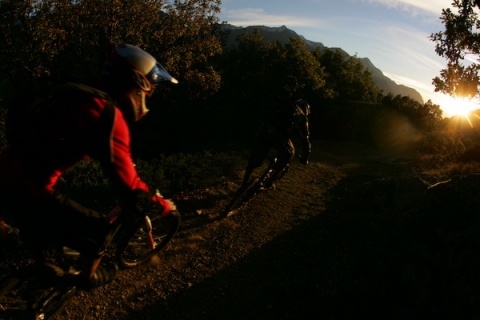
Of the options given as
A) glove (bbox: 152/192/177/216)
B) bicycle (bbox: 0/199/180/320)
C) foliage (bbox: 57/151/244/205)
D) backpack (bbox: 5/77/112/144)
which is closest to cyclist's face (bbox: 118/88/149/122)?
backpack (bbox: 5/77/112/144)

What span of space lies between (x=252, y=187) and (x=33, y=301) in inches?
206

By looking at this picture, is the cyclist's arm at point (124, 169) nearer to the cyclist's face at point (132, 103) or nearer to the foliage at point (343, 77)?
the cyclist's face at point (132, 103)

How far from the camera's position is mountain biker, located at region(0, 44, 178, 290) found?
8.53 feet

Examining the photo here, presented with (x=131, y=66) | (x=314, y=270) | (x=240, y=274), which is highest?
(x=131, y=66)

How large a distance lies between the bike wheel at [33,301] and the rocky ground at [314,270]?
0.29 meters

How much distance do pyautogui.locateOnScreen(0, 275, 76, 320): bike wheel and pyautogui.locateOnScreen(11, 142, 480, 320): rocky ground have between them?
286mm

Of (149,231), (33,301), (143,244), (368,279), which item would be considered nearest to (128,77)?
(149,231)

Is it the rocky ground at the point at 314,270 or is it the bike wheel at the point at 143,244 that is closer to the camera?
the rocky ground at the point at 314,270

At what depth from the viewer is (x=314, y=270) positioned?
20.8 feet

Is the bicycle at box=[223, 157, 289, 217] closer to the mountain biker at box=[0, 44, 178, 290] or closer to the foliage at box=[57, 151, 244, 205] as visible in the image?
the foliage at box=[57, 151, 244, 205]

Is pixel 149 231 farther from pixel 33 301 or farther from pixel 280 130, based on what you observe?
pixel 280 130

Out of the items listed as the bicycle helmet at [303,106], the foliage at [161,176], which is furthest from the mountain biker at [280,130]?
the foliage at [161,176]

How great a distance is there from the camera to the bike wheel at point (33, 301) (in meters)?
3.95

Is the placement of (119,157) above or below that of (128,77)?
below
